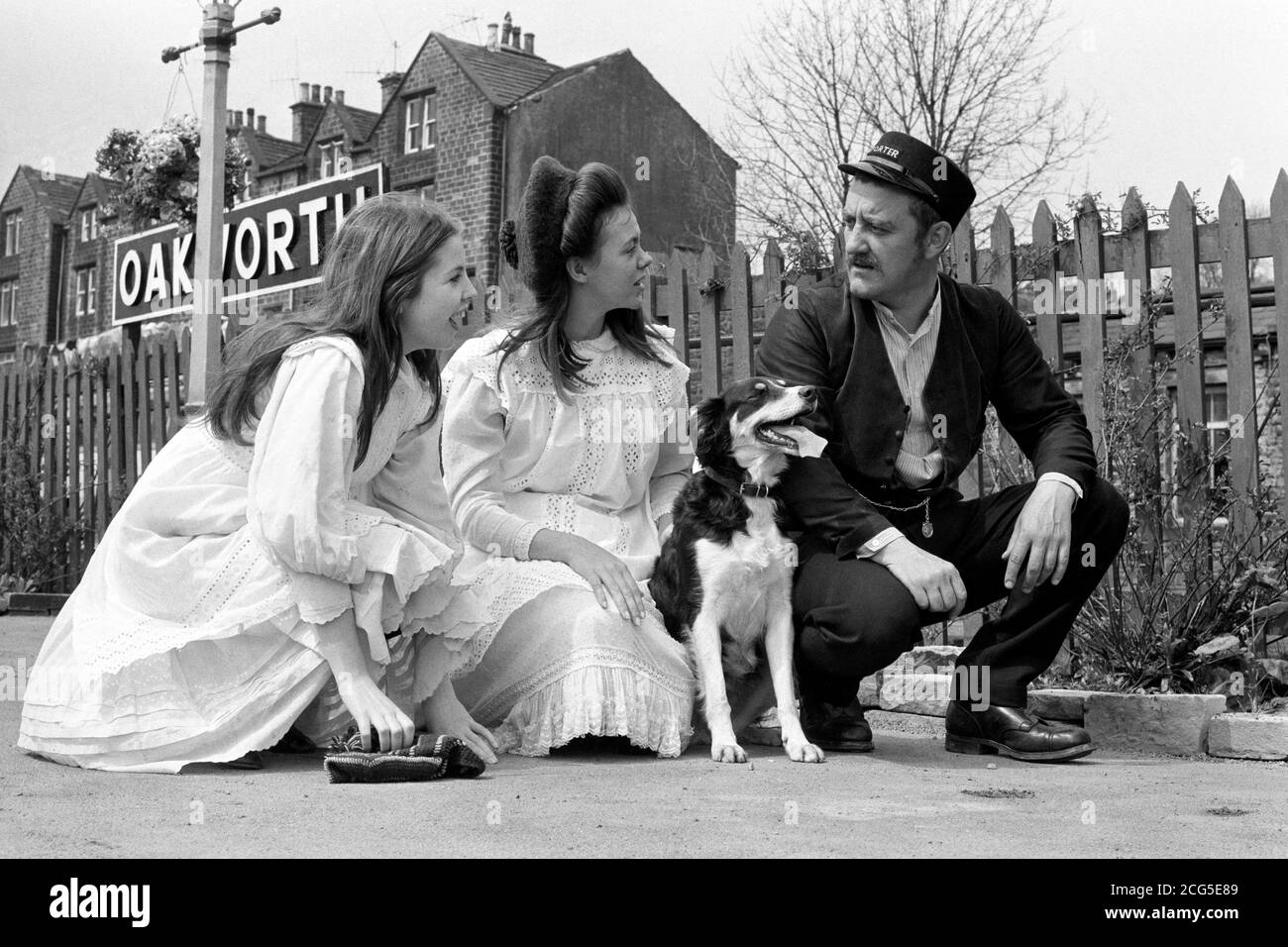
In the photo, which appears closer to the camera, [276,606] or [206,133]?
[276,606]

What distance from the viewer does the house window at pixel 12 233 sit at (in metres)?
46.3

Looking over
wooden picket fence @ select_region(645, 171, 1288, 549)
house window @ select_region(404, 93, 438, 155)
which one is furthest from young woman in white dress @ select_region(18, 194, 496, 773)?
house window @ select_region(404, 93, 438, 155)

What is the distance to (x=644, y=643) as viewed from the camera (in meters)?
4.24

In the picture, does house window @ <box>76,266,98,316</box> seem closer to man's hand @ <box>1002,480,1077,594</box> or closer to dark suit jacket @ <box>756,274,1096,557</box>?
dark suit jacket @ <box>756,274,1096,557</box>

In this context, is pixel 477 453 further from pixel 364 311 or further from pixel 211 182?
pixel 211 182

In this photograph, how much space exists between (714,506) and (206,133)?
5.95 metres

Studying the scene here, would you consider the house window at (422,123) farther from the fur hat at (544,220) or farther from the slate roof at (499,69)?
the fur hat at (544,220)

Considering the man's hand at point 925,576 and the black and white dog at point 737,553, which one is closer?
the man's hand at point 925,576

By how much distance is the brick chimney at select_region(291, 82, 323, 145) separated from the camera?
4009cm

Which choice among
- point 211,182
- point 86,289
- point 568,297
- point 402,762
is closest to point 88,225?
point 86,289

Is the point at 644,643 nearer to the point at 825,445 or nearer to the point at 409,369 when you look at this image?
the point at 825,445

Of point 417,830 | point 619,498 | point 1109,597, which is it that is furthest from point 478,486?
point 1109,597

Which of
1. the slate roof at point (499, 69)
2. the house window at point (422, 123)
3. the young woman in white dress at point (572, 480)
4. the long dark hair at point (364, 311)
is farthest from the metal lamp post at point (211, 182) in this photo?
the house window at point (422, 123)

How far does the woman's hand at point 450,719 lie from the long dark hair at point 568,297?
1.12 m
